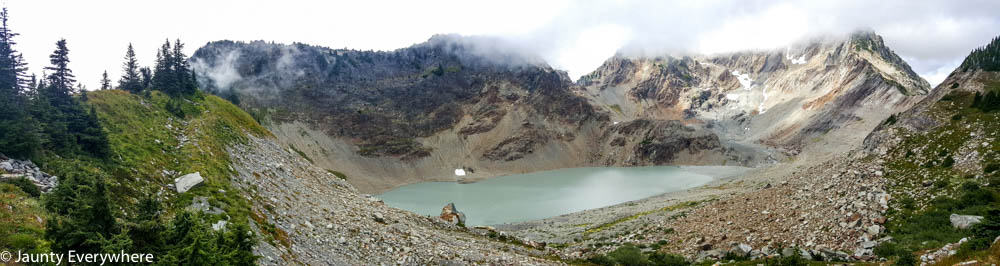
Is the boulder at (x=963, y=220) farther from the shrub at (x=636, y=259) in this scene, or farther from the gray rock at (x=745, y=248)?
the shrub at (x=636, y=259)

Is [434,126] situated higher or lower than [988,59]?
higher

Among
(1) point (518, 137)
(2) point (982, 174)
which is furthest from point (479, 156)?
(2) point (982, 174)

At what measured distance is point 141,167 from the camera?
19.0 m

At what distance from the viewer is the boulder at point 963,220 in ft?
53.4

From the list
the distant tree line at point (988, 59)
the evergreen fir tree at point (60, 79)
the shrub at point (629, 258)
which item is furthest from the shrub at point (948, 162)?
the evergreen fir tree at point (60, 79)

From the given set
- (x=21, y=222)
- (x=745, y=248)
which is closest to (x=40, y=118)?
Result: (x=21, y=222)

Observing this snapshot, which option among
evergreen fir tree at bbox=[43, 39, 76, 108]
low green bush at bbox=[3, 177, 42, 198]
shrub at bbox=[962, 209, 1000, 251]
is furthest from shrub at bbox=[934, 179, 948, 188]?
evergreen fir tree at bbox=[43, 39, 76, 108]

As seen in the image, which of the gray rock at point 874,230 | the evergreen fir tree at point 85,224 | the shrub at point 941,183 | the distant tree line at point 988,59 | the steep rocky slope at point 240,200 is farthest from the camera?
the distant tree line at point 988,59

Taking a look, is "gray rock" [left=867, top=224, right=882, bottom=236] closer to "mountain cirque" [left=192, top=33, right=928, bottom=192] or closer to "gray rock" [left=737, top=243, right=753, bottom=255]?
"gray rock" [left=737, top=243, right=753, bottom=255]

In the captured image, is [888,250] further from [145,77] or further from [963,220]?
[145,77]

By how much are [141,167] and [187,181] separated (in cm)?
294

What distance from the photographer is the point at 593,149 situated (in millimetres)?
191875

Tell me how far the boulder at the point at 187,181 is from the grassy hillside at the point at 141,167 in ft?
0.79

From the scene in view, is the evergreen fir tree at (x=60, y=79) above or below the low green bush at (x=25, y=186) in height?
above
